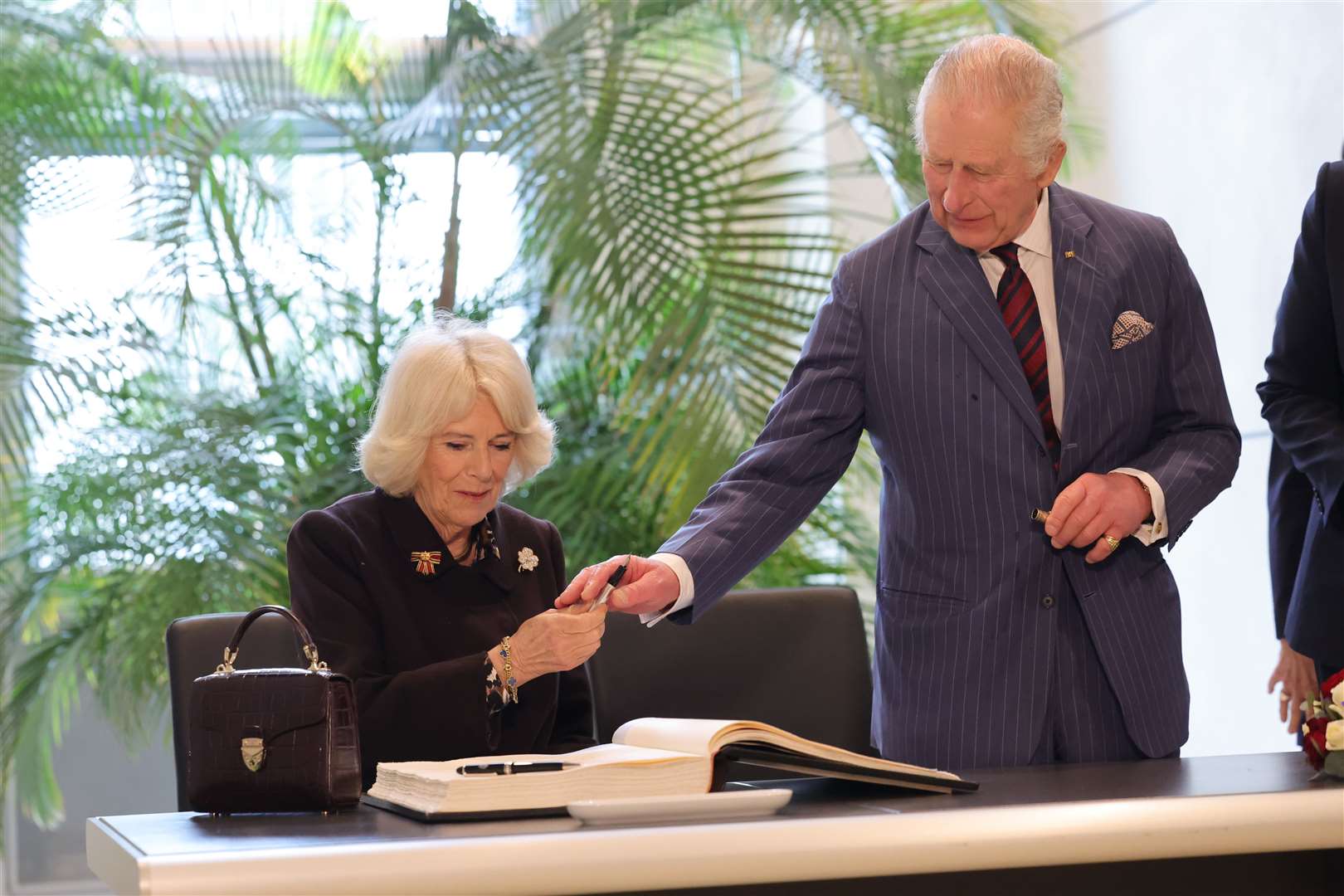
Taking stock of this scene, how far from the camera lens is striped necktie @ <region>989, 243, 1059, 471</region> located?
1.92 meters

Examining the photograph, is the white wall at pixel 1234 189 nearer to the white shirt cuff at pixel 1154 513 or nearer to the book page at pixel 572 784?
the white shirt cuff at pixel 1154 513

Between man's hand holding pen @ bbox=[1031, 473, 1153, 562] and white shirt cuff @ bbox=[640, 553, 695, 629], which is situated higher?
man's hand holding pen @ bbox=[1031, 473, 1153, 562]

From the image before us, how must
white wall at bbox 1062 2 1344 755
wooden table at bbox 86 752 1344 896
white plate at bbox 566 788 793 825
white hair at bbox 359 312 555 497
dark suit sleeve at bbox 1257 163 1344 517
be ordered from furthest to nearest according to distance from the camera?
white wall at bbox 1062 2 1344 755 → white hair at bbox 359 312 555 497 → dark suit sleeve at bbox 1257 163 1344 517 → white plate at bbox 566 788 793 825 → wooden table at bbox 86 752 1344 896

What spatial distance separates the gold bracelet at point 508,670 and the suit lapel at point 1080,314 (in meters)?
0.74

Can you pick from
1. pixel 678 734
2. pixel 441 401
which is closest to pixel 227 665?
pixel 678 734

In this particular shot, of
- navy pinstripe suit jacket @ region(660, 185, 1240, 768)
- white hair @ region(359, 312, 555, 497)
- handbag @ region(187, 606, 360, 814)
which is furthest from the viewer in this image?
white hair @ region(359, 312, 555, 497)

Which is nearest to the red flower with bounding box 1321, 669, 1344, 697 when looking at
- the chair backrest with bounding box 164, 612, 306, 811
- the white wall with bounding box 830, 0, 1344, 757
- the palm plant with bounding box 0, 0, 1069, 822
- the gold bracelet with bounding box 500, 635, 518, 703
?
the gold bracelet with bounding box 500, 635, 518, 703

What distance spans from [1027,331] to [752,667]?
678 millimetres

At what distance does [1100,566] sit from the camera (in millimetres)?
1872

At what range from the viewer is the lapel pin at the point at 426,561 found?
2.19 metres

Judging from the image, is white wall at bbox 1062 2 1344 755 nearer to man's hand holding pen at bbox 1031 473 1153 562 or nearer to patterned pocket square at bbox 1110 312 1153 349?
patterned pocket square at bbox 1110 312 1153 349

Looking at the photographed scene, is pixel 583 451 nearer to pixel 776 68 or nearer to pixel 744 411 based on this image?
pixel 744 411

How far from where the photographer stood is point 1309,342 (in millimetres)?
2176

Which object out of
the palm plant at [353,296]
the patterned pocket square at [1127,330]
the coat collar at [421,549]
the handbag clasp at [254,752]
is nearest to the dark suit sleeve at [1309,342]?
the patterned pocket square at [1127,330]
